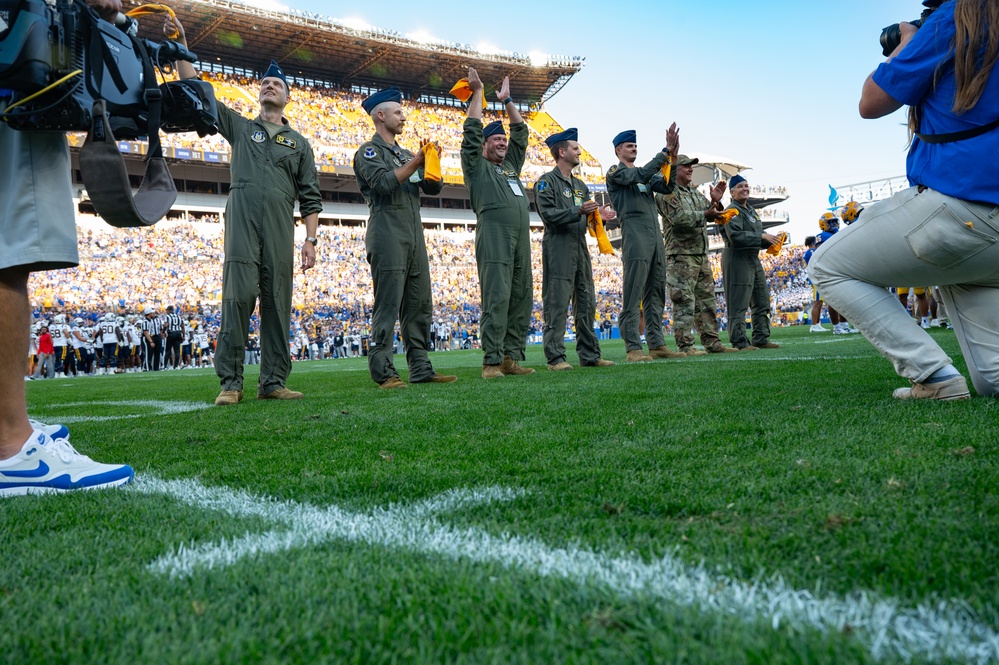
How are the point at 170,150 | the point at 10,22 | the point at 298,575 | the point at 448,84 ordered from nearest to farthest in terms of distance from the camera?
the point at 298,575 → the point at 10,22 → the point at 170,150 → the point at 448,84

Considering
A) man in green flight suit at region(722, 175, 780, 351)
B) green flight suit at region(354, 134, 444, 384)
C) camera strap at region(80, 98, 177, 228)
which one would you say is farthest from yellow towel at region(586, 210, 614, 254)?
camera strap at region(80, 98, 177, 228)

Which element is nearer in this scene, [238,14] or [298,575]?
[298,575]

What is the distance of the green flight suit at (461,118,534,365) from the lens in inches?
209

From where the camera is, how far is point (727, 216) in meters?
7.55

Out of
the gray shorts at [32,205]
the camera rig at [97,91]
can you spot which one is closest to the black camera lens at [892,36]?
the camera rig at [97,91]

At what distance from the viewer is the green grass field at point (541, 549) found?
2.61ft

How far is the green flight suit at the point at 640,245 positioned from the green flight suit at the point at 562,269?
509 mm

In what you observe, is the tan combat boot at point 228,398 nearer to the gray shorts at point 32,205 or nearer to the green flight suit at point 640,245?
the gray shorts at point 32,205

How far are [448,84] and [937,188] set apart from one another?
4274 centimetres

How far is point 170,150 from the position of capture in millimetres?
32688

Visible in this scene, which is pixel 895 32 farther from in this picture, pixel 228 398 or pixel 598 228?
pixel 598 228

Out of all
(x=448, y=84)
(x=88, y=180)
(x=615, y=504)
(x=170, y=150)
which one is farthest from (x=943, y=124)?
(x=448, y=84)

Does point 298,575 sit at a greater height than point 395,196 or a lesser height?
lesser

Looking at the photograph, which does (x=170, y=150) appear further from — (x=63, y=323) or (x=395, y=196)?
(x=395, y=196)
